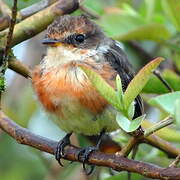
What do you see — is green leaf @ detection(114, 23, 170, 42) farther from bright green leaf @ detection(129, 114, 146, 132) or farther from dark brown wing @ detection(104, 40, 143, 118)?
bright green leaf @ detection(129, 114, 146, 132)

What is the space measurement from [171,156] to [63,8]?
3.51ft

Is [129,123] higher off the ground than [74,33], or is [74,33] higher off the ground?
[129,123]

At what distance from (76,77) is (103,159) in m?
0.90

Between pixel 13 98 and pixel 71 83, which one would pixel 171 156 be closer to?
pixel 71 83

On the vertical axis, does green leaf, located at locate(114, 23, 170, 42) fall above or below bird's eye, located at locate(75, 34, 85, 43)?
above

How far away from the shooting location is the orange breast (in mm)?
3414

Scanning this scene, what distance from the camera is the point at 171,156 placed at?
11.2ft

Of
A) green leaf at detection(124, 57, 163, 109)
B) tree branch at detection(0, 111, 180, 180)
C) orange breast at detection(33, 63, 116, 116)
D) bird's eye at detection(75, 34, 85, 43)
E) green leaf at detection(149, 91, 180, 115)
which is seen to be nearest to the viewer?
green leaf at detection(149, 91, 180, 115)

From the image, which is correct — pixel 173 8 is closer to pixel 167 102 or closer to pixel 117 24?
pixel 117 24

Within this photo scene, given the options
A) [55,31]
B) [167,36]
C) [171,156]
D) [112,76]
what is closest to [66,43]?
[55,31]

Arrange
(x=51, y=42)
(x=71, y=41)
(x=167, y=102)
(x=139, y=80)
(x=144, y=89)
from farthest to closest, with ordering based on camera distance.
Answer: (x=71, y=41), (x=51, y=42), (x=144, y=89), (x=139, y=80), (x=167, y=102)

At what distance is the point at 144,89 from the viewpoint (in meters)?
3.28

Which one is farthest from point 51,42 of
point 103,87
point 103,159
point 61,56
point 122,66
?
point 103,87

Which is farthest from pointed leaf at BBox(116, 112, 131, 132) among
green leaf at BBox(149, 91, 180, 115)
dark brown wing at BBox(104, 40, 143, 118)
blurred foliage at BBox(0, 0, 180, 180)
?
dark brown wing at BBox(104, 40, 143, 118)
